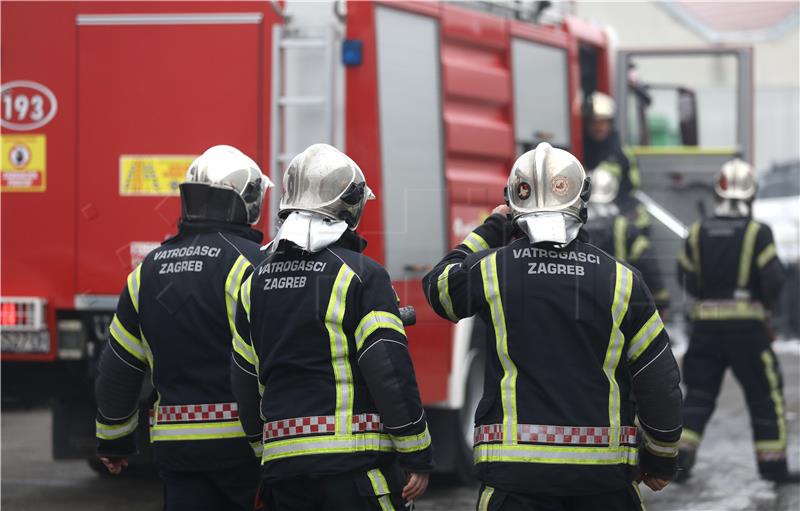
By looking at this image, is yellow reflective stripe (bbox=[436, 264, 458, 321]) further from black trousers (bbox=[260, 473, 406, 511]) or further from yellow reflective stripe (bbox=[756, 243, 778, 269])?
yellow reflective stripe (bbox=[756, 243, 778, 269])

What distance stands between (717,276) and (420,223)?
2.22 meters

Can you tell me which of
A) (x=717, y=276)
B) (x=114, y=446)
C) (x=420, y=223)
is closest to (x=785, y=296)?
(x=717, y=276)

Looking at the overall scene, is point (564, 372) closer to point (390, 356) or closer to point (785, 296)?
point (390, 356)

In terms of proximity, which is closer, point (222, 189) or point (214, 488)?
point (214, 488)

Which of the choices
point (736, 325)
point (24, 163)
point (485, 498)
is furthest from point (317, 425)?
point (736, 325)

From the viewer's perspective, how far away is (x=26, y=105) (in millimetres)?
7211

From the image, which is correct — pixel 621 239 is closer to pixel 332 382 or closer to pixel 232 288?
pixel 232 288

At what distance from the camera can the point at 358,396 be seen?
13.3 feet

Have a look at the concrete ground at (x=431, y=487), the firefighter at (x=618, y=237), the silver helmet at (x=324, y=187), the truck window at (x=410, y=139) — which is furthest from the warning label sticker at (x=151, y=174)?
the firefighter at (x=618, y=237)

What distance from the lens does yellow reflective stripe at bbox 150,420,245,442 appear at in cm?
452

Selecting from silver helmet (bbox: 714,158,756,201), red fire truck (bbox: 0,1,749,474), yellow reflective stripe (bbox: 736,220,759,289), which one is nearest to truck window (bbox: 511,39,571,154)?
red fire truck (bbox: 0,1,749,474)

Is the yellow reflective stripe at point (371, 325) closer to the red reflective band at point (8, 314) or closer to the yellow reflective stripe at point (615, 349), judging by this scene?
the yellow reflective stripe at point (615, 349)

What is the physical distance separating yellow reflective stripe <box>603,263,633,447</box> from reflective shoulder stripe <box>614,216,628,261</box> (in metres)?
5.01

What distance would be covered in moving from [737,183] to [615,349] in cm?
495
